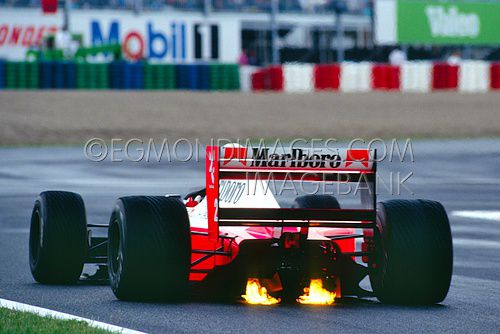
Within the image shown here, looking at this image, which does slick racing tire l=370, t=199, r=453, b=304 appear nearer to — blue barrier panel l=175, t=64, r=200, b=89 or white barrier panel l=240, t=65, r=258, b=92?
blue barrier panel l=175, t=64, r=200, b=89

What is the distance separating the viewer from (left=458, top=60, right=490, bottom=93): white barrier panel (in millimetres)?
48344

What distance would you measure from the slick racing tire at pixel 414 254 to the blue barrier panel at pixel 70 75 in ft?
107

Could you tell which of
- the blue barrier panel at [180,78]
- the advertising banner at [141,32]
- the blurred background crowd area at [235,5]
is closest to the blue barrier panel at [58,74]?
the blue barrier panel at [180,78]

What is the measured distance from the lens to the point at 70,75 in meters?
39.8

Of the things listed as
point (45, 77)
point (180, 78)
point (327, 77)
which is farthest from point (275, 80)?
point (45, 77)

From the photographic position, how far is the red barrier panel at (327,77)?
45.8 m

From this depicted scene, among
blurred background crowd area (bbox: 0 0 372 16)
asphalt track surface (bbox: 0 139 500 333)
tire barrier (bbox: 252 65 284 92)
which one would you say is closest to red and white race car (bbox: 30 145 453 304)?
asphalt track surface (bbox: 0 139 500 333)

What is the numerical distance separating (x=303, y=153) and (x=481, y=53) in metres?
57.6

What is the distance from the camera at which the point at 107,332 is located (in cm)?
655

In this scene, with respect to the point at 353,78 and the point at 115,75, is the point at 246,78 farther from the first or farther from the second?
the point at 115,75

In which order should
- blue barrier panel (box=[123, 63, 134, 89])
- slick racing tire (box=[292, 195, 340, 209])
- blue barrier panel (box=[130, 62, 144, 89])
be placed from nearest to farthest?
1. slick racing tire (box=[292, 195, 340, 209])
2. blue barrier panel (box=[123, 63, 134, 89])
3. blue barrier panel (box=[130, 62, 144, 89])

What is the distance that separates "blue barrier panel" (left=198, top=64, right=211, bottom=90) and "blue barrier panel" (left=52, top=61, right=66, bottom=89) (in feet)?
17.6

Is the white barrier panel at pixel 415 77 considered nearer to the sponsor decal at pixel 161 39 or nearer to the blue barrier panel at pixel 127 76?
the blue barrier panel at pixel 127 76

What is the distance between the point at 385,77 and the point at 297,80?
11.1 ft
